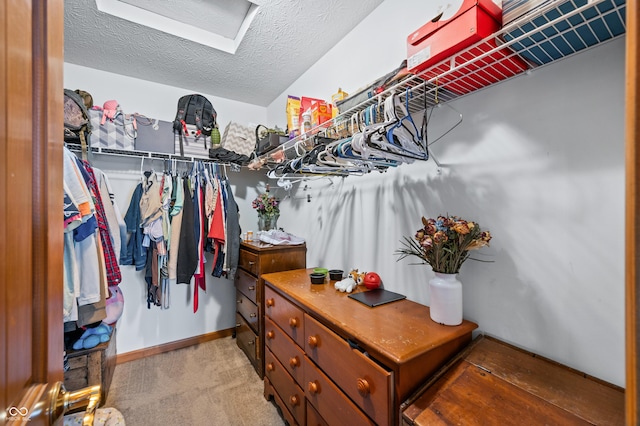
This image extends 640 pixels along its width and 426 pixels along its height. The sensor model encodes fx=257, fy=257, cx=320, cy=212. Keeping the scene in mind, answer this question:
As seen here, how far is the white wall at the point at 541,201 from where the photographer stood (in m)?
0.83

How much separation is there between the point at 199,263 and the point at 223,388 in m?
1.01

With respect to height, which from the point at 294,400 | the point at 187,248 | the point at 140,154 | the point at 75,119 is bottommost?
the point at 294,400

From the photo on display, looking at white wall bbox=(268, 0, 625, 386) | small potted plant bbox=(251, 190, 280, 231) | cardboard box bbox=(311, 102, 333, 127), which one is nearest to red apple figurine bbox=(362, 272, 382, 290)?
white wall bbox=(268, 0, 625, 386)

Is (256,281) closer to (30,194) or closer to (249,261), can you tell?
(249,261)

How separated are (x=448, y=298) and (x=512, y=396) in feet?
1.16

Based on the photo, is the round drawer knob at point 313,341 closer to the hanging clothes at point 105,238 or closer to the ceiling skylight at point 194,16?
the hanging clothes at point 105,238

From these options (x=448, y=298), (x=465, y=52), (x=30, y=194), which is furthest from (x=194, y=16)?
(x=448, y=298)

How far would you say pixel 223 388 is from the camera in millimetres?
1988

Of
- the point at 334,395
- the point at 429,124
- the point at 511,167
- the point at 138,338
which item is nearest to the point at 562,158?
the point at 511,167

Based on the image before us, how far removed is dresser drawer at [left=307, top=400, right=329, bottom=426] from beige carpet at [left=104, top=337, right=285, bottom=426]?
19.5 inches

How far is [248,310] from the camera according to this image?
2256 millimetres

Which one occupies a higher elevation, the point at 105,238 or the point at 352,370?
the point at 105,238

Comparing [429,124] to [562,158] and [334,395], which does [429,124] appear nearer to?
[562,158]

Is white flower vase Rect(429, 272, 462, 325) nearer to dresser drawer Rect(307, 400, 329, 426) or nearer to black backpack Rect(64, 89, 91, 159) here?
dresser drawer Rect(307, 400, 329, 426)
